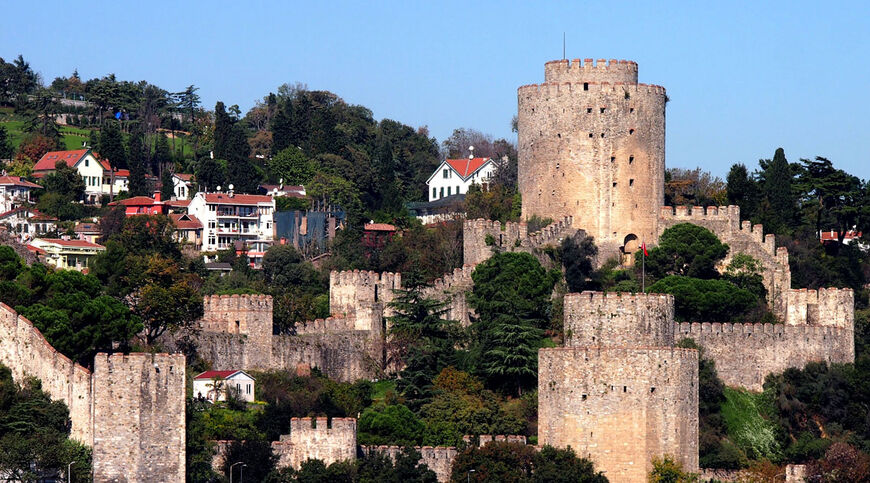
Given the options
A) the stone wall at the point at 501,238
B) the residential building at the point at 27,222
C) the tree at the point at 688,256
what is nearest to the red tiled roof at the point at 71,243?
the residential building at the point at 27,222

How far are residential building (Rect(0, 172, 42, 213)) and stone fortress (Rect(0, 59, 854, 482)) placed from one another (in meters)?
26.4

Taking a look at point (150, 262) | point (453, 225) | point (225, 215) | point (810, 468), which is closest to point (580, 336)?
point (810, 468)

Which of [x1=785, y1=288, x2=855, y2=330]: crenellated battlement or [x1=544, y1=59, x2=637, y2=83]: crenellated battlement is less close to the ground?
[x1=544, y1=59, x2=637, y2=83]: crenellated battlement

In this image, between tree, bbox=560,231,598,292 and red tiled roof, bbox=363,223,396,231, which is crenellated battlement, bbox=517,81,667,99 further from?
red tiled roof, bbox=363,223,396,231

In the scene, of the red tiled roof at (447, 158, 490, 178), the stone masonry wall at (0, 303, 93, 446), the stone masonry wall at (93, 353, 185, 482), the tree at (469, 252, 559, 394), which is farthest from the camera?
the red tiled roof at (447, 158, 490, 178)

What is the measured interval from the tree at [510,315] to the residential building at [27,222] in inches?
998

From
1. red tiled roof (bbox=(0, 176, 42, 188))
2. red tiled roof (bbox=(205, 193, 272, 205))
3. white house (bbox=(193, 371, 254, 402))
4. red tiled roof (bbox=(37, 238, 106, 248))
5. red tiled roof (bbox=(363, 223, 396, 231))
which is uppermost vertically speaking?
red tiled roof (bbox=(0, 176, 42, 188))

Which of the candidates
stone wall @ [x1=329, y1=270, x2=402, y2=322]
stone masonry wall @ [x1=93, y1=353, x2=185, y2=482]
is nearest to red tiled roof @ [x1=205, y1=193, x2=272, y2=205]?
stone wall @ [x1=329, y1=270, x2=402, y2=322]

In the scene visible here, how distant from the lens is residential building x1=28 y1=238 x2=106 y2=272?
81188 millimetres

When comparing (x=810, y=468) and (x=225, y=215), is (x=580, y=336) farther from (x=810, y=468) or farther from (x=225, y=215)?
(x=225, y=215)

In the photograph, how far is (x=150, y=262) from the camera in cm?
7012

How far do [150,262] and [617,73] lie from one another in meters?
18.6

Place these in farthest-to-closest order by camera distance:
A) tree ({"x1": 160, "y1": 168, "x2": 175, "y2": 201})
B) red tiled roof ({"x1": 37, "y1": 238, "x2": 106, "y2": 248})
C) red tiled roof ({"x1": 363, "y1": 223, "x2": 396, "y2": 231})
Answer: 1. tree ({"x1": 160, "y1": 168, "x2": 175, "y2": 201})
2. red tiled roof ({"x1": 363, "y1": 223, "x2": 396, "y2": 231})
3. red tiled roof ({"x1": 37, "y1": 238, "x2": 106, "y2": 248})

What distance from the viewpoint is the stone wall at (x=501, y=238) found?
73062 mm
